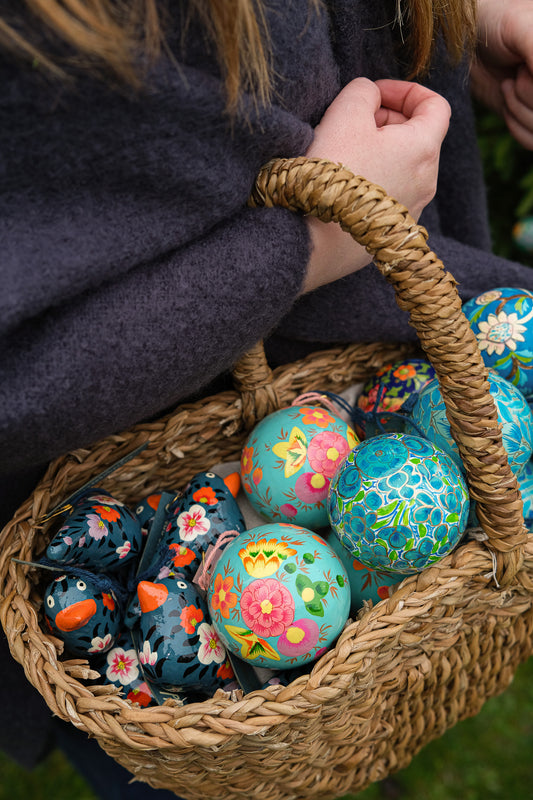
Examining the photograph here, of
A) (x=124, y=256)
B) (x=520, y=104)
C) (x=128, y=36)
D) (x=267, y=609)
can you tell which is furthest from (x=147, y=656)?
(x=520, y=104)

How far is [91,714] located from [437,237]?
80cm

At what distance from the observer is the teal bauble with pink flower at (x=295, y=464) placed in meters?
0.78

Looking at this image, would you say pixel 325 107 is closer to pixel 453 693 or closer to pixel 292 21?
pixel 292 21

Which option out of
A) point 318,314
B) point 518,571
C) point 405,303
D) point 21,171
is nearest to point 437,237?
point 318,314

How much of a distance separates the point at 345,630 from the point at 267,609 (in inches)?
3.3

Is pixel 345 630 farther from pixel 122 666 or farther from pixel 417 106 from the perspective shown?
pixel 417 106

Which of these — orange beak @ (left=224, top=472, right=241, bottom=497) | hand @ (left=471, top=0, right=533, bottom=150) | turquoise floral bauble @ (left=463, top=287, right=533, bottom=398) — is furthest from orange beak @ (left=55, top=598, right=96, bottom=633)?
hand @ (left=471, top=0, right=533, bottom=150)

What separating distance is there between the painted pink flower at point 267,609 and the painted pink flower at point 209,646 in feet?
0.24

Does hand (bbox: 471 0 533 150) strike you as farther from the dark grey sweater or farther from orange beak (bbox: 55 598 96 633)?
orange beak (bbox: 55 598 96 633)

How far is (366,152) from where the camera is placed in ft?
2.25

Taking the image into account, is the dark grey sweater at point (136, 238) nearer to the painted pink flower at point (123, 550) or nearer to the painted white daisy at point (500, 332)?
the painted pink flower at point (123, 550)

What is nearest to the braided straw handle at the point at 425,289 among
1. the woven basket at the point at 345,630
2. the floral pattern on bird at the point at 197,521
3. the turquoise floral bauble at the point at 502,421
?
the woven basket at the point at 345,630

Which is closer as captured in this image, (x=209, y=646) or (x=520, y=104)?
(x=209, y=646)

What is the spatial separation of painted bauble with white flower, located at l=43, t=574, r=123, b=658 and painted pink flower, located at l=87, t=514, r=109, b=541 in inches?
2.0
